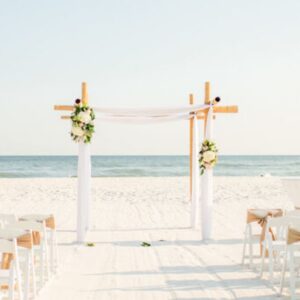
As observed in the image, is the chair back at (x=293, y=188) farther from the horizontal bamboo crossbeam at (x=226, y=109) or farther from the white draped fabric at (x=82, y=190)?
the white draped fabric at (x=82, y=190)

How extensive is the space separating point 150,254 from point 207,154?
233 centimetres

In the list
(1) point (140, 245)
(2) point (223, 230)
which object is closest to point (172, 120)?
(2) point (223, 230)

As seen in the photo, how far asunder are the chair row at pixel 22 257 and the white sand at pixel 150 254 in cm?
19

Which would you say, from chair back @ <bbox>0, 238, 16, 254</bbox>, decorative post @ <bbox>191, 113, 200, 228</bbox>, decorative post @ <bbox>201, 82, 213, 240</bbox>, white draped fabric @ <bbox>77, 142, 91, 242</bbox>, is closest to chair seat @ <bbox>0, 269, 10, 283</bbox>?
chair back @ <bbox>0, 238, 16, 254</bbox>

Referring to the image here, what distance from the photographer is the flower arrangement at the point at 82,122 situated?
9.68 meters

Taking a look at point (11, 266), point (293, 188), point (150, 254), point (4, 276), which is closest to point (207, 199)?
point (150, 254)

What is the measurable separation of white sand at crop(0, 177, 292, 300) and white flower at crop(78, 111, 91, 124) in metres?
2.19

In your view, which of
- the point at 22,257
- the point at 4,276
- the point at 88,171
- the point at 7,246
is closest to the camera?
the point at 7,246

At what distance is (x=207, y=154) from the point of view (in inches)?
390

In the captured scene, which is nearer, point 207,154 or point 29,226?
point 29,226

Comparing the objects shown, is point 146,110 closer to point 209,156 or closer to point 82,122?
point 82,122

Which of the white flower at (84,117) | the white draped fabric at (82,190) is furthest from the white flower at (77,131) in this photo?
the white draped fabric at (82,190)

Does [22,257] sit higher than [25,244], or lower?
lower

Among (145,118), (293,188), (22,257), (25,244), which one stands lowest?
(22,257)
